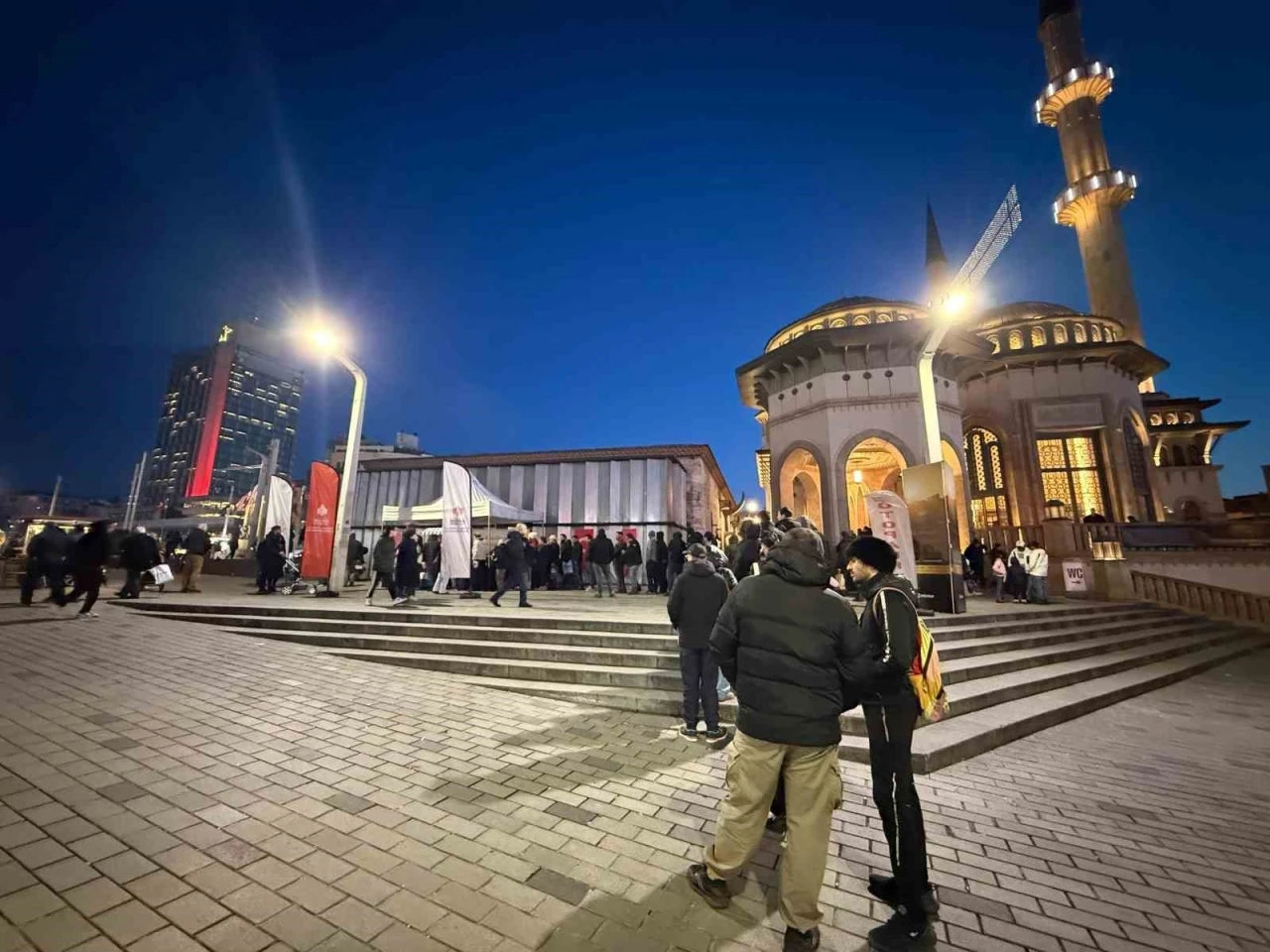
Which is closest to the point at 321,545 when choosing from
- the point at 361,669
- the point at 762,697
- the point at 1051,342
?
the point at 361,669

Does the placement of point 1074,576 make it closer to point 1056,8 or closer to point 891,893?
point 891,893

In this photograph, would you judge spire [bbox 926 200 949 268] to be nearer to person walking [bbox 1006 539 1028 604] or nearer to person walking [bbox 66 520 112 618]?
person walking [bbox 1006 539 1028 604]

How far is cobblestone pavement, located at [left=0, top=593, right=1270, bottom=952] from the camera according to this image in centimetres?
244

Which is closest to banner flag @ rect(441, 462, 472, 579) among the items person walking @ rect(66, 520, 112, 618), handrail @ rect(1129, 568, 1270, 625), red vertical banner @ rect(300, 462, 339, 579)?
red vertical banner @ rect(300, 462, 339, 579)

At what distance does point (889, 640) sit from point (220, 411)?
117 metres

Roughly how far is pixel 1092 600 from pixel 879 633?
15.4m

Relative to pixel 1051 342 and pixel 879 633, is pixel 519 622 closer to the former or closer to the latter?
pixel 879 633

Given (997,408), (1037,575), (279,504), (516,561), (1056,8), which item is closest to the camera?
(516,561)

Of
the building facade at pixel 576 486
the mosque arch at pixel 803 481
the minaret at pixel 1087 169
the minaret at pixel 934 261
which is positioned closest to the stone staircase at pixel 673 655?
the mosque arch at pixel 803 481

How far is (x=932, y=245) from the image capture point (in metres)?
26.6

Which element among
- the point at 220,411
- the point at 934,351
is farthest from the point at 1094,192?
the point at 220,411

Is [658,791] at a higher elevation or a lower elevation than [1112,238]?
lower

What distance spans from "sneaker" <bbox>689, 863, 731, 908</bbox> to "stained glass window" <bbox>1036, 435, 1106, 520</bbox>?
27.5 meters

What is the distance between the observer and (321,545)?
11.9 metres
